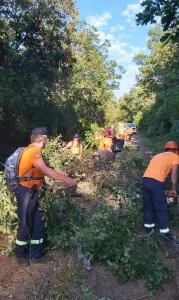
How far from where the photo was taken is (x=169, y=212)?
700cm

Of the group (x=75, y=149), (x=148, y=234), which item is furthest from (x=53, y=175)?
(x=75, y=149)

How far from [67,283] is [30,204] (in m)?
1.21

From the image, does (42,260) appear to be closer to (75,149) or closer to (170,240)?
(170,240)

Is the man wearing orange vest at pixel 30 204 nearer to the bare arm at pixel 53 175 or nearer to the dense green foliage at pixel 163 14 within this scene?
the bare arm at pixel 53 175

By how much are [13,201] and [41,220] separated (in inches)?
37.4

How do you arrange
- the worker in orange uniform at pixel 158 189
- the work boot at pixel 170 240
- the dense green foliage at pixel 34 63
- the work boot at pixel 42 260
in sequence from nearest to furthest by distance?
the work boot at pixel 42 260 < the work boot at pixel 170 240 < the worker in orange uniform at pixel 158 189 < the dense green foliage at pixel 34 63

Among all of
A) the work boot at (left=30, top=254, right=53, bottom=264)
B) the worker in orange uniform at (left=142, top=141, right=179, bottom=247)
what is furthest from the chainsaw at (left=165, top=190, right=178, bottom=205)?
the work boot at (left=30, top=254, right=53, bottom=264)

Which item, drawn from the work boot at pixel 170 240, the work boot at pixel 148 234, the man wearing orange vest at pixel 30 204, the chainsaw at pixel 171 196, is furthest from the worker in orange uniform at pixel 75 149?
the man wearing orange vest at pixel 30 204

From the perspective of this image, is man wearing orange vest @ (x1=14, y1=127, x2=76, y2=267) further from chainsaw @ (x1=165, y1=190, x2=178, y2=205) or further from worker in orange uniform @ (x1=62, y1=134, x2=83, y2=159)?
worker in orange uniform @ (x1=62, y1=134, x2=83, y2=159)

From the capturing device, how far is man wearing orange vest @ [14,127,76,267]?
4993mm

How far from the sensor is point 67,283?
4297 mm

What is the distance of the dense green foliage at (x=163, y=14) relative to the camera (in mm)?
5949

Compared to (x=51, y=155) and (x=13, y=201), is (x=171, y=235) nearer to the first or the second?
(x=13, y=201)

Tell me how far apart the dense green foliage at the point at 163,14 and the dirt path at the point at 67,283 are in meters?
3.80
